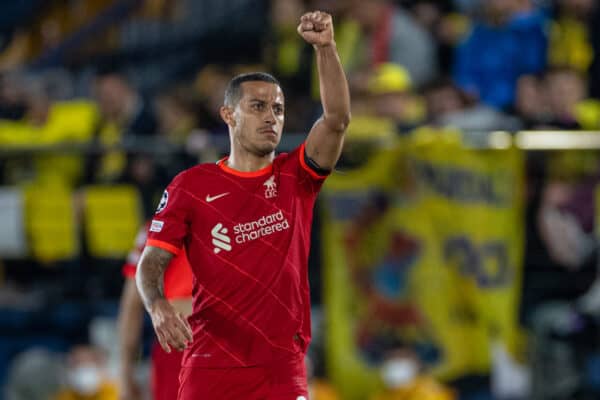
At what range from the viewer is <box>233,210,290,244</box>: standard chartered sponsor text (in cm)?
484

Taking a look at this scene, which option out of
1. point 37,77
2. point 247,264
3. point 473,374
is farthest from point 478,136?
point 37,77

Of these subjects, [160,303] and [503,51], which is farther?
[503,51]

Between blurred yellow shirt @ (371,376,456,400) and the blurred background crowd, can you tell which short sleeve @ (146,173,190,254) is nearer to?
A: the blurred background crowd

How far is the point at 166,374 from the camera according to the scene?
246 inches

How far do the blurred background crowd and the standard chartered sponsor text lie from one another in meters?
3.91

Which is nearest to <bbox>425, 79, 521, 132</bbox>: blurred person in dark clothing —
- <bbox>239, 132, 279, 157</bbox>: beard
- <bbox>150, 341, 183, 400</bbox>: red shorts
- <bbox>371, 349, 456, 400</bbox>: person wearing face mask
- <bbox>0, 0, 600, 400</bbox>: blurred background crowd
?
<bbox>0, 0, 600, 400</bbox>: blurred background crowd

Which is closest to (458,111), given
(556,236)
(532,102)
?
(532,102)

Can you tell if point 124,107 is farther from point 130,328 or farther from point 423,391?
point 130,328

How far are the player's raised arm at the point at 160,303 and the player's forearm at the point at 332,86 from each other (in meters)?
0.85

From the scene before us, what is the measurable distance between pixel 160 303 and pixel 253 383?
1.70ft

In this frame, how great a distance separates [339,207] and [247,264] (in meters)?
4.42

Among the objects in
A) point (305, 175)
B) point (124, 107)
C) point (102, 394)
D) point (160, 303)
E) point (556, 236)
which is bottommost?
point (102, 394)

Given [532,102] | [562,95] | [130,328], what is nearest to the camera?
[130,328]

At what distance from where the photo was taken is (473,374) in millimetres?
8797
